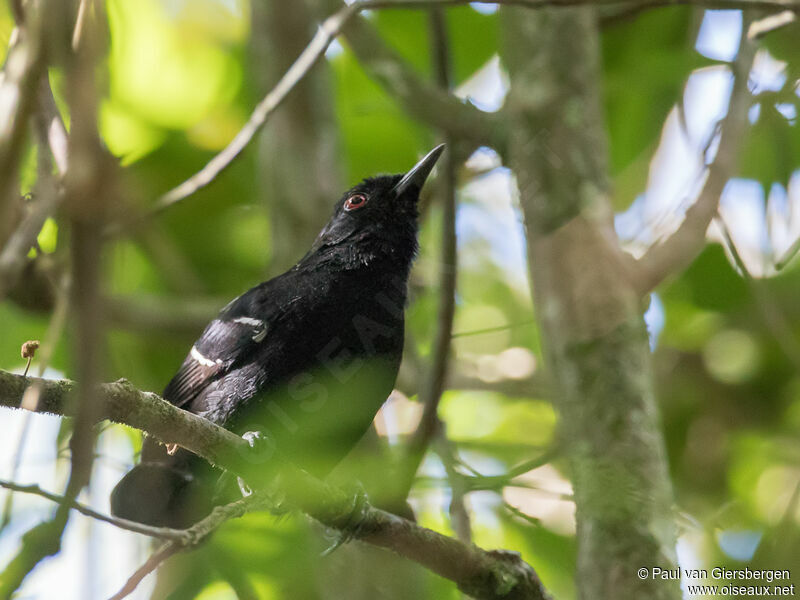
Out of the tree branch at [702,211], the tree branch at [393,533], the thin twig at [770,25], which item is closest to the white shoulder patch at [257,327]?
the tree branch at [393,533]

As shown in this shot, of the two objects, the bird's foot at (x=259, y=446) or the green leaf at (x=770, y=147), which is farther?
the green leaf at (x=770, y=147)

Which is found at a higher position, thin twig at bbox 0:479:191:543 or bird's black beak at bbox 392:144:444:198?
bird's black beak at bbox 392:144:444:198

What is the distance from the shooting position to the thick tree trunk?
3.34m

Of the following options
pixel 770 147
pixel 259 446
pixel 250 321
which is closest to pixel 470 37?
pixel 770 147

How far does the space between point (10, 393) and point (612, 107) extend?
425 centimetres

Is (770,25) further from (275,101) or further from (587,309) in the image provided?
(275,101)

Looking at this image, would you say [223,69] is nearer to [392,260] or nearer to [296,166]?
[296,166]

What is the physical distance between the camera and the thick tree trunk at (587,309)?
11.0ft

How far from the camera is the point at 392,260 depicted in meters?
4.57

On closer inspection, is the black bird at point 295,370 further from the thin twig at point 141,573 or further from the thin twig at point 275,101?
the thin twig at point 275,101

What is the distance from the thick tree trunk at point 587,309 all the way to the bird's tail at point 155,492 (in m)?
1.68

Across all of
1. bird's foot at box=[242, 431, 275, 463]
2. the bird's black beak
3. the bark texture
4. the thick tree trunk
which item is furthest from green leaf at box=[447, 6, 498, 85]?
bird's foot at box=[242, 431, 275, 463]

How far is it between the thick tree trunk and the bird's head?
27.2 inches

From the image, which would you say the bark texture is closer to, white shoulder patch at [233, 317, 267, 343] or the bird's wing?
the bird's wing
